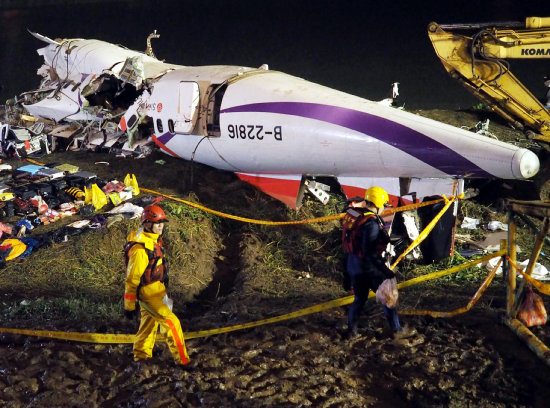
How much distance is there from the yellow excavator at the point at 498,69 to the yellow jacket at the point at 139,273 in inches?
360

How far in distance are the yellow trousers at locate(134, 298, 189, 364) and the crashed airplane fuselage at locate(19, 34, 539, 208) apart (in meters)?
5.43

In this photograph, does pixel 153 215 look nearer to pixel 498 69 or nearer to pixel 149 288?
pixel 149 288

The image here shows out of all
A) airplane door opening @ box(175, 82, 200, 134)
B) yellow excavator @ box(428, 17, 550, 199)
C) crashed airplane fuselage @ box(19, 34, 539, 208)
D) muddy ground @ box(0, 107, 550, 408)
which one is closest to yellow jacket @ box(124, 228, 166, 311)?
muddy ground @ box(0, 107, 550, 408)

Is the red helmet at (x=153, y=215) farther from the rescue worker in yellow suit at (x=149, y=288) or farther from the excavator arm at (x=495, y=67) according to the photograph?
the excavator arm at (x=495, y=67)

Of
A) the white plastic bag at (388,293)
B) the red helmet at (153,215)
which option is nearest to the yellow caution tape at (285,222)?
the white plastic bag at (388,293)

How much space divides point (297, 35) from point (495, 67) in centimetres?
2599

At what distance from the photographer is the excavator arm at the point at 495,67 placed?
12.9m

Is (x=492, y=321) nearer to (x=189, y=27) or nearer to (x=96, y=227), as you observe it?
(x=96, y=227)

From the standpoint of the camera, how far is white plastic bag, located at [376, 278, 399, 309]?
7.55 m

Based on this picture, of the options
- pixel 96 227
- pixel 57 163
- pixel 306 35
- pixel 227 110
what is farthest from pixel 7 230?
pixel 306 35

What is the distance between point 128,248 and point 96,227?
15.9 feet

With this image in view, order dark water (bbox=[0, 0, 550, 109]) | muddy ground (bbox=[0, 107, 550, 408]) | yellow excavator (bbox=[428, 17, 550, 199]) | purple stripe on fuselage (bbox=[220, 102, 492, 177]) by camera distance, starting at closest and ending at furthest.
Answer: muddy ground (bbox=[0, 107, 550, 408]) < purple stripe on fuselage (bbox=[220, 102, 492, 177]) < yellow excavator (bbox=[428, 17, 550, 199]) < dark water (bbox=[0, 0, 550, 109])

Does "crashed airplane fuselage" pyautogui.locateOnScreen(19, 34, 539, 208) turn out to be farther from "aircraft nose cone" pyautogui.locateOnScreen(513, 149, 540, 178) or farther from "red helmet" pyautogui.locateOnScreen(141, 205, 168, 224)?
"red helmet" pyautogui.locateOnScreen(141, 205, 168, 224)

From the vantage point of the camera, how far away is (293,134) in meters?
11.8
